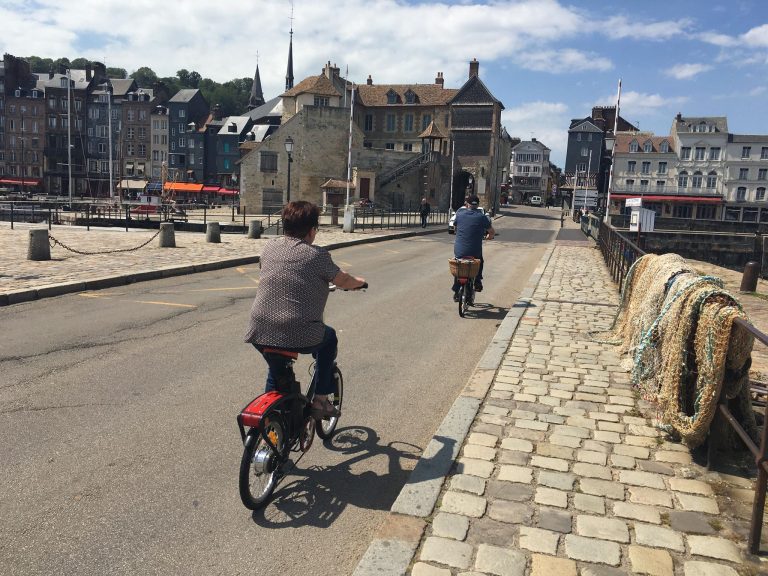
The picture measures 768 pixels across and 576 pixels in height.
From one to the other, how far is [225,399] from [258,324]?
6.61 feet

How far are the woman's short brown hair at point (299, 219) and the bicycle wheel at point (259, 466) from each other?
48.4 inches

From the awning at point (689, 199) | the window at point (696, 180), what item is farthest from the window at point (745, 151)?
the awning at point (689, 199)

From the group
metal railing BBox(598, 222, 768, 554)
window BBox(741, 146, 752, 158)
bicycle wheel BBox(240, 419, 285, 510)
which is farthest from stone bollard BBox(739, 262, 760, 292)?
window BBox(741, 146, 752, 158)

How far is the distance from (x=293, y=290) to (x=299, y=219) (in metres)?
0.47

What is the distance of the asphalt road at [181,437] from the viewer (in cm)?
332

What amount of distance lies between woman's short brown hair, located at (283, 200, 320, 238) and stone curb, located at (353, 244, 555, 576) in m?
1.81

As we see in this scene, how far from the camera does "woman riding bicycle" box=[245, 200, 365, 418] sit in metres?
3.87

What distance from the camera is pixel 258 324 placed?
3.90 meters

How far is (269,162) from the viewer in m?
58.4

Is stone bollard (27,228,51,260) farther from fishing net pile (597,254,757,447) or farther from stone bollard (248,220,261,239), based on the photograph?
fishing net pile (597,254,757,447)

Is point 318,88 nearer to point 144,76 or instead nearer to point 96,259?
point 96,259

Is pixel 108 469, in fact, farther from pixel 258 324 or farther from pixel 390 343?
pixel 390 343

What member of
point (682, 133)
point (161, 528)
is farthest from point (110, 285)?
point (682, 133)

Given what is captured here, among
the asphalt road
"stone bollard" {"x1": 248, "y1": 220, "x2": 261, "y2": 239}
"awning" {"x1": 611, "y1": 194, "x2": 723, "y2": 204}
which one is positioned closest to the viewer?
the asphalt road
